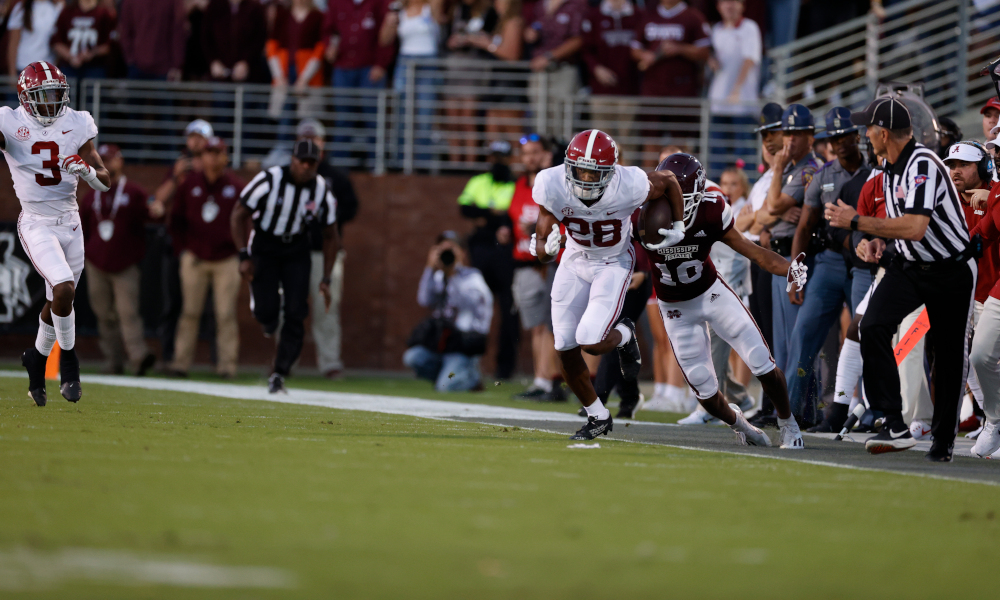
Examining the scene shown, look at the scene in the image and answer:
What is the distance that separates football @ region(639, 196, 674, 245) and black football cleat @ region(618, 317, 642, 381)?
0.67 metres

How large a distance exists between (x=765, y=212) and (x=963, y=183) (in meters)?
1.27

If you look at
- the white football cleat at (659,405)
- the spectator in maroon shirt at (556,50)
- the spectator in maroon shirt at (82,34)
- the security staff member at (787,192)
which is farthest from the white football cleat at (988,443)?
the spectator in maroon shirt at (82,34)

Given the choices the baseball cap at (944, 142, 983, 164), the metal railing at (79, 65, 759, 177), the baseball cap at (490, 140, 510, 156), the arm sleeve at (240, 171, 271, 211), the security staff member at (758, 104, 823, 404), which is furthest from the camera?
the metal railing at (79, 65, 759, 177)

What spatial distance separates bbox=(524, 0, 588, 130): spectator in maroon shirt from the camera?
44.3 ft

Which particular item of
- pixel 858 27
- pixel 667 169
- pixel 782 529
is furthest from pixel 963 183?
pixel 858 27

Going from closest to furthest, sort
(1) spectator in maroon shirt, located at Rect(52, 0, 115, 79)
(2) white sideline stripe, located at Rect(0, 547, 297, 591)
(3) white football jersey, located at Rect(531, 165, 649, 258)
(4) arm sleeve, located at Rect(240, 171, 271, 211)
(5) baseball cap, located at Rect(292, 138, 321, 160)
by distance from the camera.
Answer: (2) white sideline stripe, located at Rect(0, 547, 297, 591), (3) white football jersey, located at Rect(531, 165, 649, 258), (5) baseball cap, located at Rect(292, 138, 321, 160), (4) arm sleeve, located at Rect(240, 171, 271, 211), (1) spectator in maroon shirt, located at Rect(52, 0, 115, 79)

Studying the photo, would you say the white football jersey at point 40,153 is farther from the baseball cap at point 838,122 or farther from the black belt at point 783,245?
the baseball cap at point 838,122

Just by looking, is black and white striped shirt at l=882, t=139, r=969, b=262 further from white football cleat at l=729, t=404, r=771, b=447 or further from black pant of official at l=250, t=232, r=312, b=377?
black pant of official at l=250, t=232, r=312, b=377

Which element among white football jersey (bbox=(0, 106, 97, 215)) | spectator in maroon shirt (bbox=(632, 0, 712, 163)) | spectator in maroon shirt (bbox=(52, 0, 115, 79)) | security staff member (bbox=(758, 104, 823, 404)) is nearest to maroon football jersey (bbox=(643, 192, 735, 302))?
security staff member (bbox=(758, 104, 823, 404))

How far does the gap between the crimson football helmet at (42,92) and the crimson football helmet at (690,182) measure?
389 cm

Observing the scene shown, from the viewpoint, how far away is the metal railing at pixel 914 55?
42.0ft

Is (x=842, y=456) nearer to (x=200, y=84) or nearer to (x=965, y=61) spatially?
(x=965, y=61)

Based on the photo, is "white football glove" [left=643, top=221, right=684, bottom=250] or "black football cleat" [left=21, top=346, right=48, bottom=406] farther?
"black football cleat" [left=21, top=346, right=48, bottom=406]

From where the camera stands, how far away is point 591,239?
692 cm
